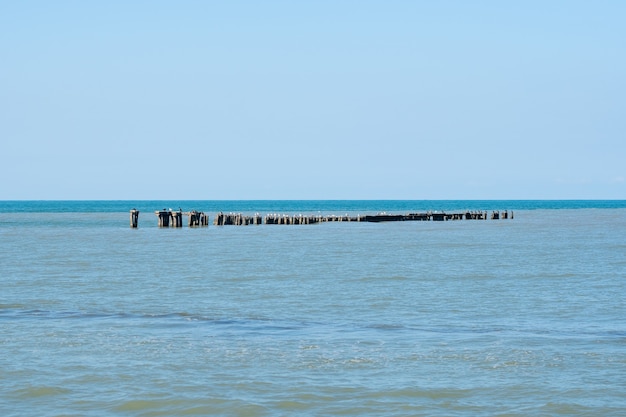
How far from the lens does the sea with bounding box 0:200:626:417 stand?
47.8 feet

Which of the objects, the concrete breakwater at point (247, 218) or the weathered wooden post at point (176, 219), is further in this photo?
the concrete breakwater at point (247, 218)

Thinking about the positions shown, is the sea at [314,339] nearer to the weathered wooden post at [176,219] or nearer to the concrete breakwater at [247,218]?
the weathered wooden post at [176,219]

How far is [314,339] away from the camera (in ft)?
65.1

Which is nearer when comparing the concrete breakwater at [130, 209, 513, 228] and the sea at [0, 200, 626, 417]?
the sea at [0, 200, 626, 417]

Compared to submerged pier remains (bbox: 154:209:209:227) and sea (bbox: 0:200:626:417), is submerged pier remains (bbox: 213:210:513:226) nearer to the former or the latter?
submerged pier remains (bbox: 154:209:209:227)

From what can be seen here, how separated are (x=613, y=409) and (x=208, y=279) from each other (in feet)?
74.3

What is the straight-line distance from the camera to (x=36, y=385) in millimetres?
15516

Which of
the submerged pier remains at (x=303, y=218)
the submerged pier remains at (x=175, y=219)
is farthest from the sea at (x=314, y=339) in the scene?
the submerged pier remains at (x=303, y=218)

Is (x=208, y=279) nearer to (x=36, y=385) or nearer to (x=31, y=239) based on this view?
(x=36, y=385)

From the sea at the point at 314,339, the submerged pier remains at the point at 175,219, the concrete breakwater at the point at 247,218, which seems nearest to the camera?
the sea at the point at 314,339

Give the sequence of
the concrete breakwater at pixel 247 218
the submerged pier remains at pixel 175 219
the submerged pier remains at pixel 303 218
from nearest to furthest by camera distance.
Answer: the submerged pier remains at pixel 175 219 < the concrete breakwater at pixel 247 218 < the submerged pier remains at pixel 303 218

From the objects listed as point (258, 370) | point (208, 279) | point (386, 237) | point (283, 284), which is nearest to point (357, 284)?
point (283, 284)

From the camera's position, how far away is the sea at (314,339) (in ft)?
47.8

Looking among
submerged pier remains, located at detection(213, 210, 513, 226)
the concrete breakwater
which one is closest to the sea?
the concrete breakwater
